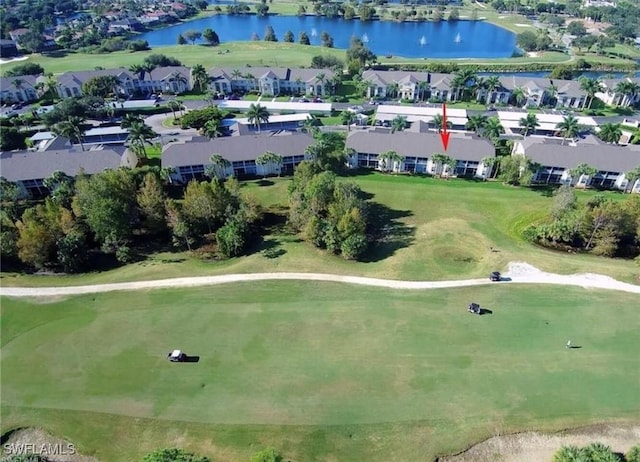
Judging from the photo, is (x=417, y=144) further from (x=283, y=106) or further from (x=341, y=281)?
(x=283, y=106)

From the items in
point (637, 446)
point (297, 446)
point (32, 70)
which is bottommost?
point (297, 446)

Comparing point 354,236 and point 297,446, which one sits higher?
point 354,236

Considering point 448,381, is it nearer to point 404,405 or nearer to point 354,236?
point 404,405

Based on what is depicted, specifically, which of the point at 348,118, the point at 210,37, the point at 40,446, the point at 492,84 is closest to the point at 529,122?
the point at 492,84

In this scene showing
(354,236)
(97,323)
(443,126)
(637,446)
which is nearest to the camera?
(637,446)

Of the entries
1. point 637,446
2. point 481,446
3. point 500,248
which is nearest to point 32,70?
point 500,248

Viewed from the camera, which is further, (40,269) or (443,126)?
(443,126)

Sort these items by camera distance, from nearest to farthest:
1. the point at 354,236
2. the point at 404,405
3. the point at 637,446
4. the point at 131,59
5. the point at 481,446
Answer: the point at 637,446 < the point at 481,446 < the point at 404,405 < the point at 354,236 < the point at 131,59

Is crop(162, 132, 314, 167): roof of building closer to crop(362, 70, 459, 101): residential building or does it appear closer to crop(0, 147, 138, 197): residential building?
crop(0, 147, 138, 197): residential building
